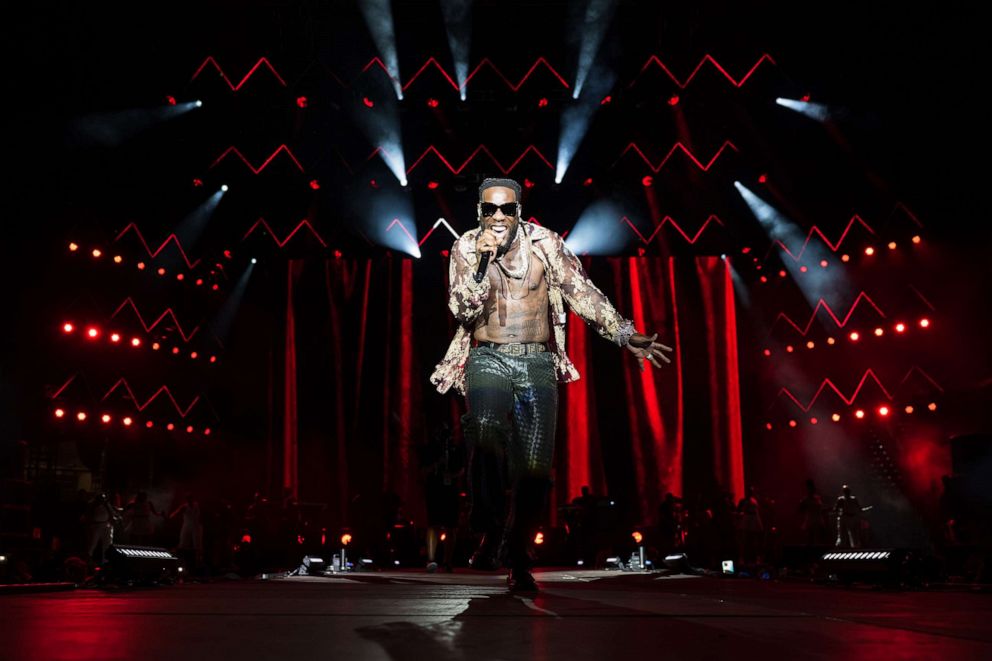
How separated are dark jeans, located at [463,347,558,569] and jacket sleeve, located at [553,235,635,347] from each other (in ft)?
1.08

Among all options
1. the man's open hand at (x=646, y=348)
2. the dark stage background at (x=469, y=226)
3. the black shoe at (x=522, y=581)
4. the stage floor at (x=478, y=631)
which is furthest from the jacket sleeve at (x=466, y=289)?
the dark stage background at (x=469, y=226)

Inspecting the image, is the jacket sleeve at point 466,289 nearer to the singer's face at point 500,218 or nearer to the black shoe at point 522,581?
the singer's face at point 500,218

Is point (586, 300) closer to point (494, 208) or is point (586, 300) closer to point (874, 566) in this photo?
point (494, 208)

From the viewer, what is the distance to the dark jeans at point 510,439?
13.8 ft

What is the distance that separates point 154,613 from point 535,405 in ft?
6.54

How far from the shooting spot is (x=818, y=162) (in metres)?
14.6

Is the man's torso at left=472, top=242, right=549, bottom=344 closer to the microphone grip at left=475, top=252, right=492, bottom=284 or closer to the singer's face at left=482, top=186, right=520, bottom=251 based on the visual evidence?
the singer's face at left=482, top=186, right=520, bottom=251

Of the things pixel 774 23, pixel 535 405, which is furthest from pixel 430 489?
pixel 774 23

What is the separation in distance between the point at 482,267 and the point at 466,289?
20 cm

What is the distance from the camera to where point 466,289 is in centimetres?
418

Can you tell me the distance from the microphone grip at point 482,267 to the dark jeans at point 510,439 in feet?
1.21

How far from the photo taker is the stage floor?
71.0 inches

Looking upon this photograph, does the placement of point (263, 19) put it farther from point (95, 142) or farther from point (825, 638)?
point (825, 638)

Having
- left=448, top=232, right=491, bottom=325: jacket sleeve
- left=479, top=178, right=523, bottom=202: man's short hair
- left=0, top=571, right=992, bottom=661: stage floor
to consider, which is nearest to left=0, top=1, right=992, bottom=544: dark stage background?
left=479, top=178, right=523, bottom=202: man's short hair
